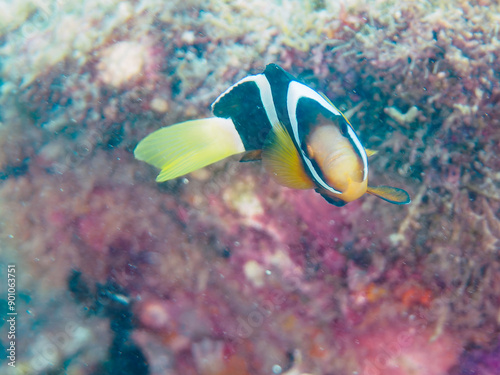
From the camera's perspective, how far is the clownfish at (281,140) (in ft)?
4.47

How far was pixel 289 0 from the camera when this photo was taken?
2709 mm

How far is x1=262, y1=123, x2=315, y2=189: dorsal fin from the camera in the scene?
1515mm

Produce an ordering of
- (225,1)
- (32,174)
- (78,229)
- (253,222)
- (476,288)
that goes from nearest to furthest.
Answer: (476,288) < (253,222) < (78,229) < (32,174) < (225,1)

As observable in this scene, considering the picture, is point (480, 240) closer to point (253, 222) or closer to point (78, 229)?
point (253, 222)

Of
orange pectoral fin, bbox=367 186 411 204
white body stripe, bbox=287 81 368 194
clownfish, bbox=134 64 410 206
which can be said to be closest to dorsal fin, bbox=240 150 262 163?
clownfish, bbox=134 64 410 206

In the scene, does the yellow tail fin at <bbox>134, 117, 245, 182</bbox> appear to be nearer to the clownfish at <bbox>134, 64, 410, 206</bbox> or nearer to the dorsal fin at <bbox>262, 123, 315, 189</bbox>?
the clownfish at <bbox>134, 64, 410, 206</bbox>

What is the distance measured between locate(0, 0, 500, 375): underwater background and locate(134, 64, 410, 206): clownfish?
1.14 ft

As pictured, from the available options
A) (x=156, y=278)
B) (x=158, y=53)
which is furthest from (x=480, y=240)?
(x=158, y=53)

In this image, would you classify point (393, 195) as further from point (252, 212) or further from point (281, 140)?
point (252, 212)

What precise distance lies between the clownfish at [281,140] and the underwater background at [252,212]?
35cm

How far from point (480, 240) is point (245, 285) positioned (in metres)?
1.39

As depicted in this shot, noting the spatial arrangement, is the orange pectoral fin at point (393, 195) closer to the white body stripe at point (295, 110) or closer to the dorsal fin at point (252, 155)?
the white body stripe at point (295, 110)

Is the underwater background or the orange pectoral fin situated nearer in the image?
the orange pectoral fin

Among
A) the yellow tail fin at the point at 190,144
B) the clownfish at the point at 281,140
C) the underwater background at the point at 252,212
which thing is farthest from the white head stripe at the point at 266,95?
the underwater background at the point at 252,212
